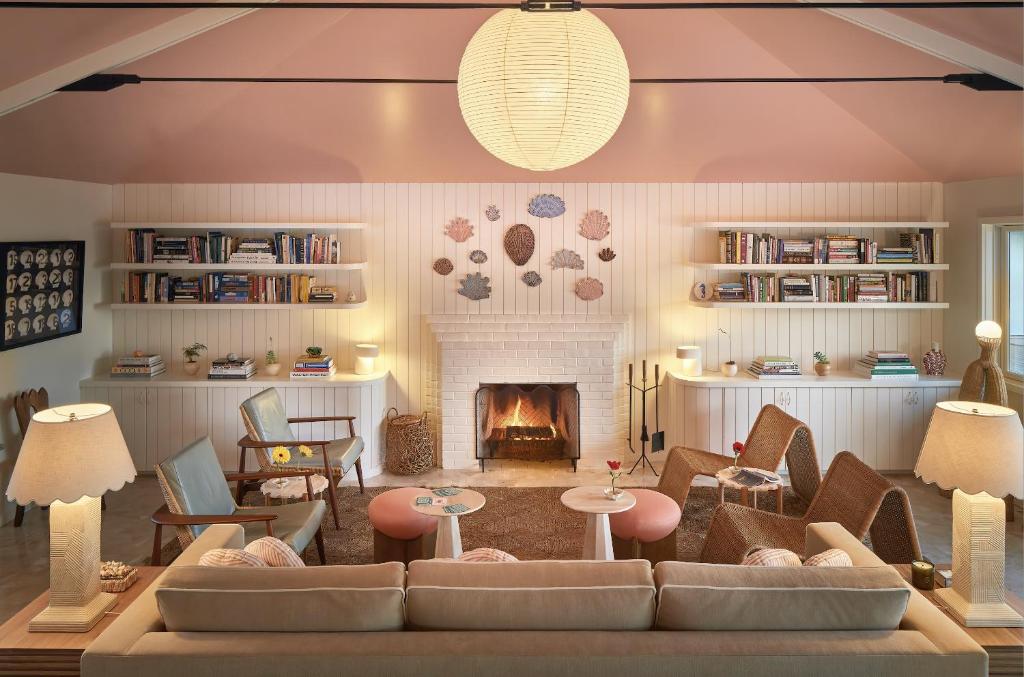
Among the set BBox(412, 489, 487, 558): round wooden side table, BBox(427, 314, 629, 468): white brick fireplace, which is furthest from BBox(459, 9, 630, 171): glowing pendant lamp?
BBox(427, 314, 629, 468): white brick fireplace

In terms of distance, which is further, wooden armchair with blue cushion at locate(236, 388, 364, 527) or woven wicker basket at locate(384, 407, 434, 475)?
woven wicker basket at locate(384, 407, 434, 475)

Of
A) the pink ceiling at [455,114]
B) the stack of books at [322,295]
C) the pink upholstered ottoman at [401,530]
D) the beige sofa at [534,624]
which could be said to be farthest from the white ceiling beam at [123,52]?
the beige sofa at [534,624]

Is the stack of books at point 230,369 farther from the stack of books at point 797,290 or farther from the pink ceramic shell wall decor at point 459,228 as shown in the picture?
the stack of books at point 797,290

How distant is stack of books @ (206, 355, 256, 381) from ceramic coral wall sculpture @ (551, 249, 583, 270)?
2.70m

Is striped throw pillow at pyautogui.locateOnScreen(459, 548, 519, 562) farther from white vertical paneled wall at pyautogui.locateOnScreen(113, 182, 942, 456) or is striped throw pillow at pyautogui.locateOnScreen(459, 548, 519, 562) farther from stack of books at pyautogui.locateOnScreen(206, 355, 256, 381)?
stack of books at pyautogui.locateOnScreen(206, 355, 256, 381)

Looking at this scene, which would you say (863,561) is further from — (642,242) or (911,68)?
(642,242)

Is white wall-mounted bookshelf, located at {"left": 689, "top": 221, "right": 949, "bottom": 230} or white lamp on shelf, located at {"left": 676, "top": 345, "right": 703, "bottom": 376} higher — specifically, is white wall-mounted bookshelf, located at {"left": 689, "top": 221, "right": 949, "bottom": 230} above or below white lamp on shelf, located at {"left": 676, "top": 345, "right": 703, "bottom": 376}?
above

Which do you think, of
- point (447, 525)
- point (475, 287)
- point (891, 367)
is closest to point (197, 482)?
point (447, 525)

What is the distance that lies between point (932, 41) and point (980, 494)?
2690 mm

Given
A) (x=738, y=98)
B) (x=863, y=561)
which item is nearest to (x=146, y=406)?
(x=738, y=98)

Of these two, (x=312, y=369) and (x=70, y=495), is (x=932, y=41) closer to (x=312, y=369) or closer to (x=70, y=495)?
(x=70, y=495)

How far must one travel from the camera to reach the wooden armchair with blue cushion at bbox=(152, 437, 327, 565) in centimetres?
420

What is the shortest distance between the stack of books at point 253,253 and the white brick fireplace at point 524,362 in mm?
1436

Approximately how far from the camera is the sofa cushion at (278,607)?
2.60m
